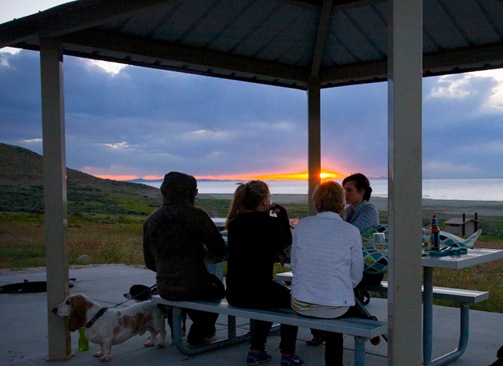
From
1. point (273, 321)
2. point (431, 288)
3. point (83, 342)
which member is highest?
point (431, 288)

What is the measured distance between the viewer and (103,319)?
16.4 feet

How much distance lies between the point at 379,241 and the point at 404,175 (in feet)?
3.87

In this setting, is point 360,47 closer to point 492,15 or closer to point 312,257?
point 492,15

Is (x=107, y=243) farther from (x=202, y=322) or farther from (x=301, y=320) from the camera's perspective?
(x=301, y=320)

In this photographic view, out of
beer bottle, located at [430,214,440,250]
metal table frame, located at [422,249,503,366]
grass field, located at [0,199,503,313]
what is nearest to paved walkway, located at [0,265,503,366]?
metal table frame, located at [422,249,503,366]

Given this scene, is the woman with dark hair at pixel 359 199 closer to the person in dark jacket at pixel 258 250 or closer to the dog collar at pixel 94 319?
the person in dark jacket at pixel 258 250

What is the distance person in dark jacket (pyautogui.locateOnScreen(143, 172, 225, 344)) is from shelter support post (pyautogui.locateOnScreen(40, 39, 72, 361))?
74 centimetres

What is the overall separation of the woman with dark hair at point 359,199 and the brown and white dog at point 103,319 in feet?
6.43

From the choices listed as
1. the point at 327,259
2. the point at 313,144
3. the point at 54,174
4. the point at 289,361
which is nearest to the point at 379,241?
the point at 327,259

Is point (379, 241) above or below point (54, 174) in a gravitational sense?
below

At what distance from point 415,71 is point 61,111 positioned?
2.95 meters

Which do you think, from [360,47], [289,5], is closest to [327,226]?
[289,5]

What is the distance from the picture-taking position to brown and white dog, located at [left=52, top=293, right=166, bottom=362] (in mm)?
4898

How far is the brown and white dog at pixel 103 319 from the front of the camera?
490cm
